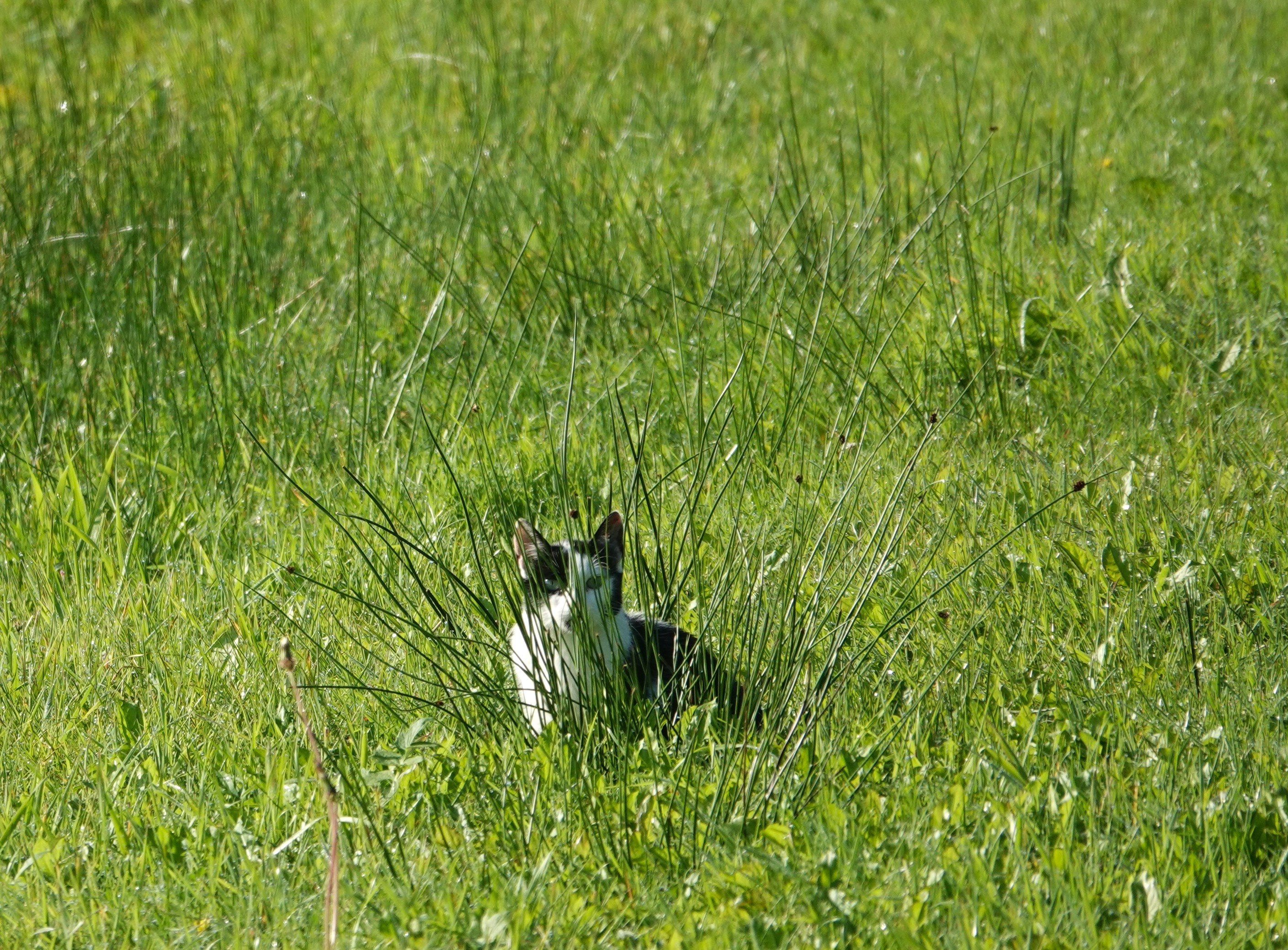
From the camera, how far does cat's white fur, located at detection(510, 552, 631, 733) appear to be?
8.35ft

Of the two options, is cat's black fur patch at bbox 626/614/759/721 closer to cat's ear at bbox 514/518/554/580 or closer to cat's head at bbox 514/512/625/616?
cat's head at bbox 514/512/625/616

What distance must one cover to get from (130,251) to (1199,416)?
11.7 ft

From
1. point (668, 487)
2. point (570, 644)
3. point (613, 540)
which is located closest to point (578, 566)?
point (570, 644)

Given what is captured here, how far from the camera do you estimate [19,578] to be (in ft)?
11.6

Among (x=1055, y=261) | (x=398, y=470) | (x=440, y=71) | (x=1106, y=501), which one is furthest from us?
(x=440, y=71)

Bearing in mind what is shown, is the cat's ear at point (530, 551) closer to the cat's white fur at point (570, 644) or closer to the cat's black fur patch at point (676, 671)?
the cat's white fur at point (570, 644)

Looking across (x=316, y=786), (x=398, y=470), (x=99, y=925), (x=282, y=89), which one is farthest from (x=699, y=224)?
(x=99, y=925)

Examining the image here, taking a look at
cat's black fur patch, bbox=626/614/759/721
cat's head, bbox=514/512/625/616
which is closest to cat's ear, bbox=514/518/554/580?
cat's head, bbox=514/512/625/616

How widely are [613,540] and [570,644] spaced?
33cm

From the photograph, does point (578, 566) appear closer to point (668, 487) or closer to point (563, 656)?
point (563, 656)

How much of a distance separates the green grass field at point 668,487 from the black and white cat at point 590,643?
7 cm

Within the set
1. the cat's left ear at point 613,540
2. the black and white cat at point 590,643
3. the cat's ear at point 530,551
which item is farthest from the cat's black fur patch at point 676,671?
the cat's ear at point 530,551

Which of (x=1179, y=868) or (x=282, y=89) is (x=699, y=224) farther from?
(x=1179, y=868)

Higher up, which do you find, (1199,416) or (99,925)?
(1199,416)
